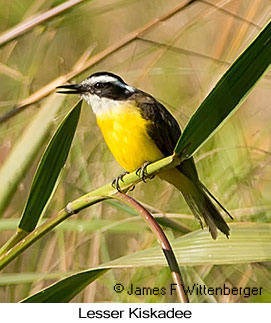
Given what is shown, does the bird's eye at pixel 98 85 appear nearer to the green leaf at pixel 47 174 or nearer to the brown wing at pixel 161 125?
the brown wing at pixel 161 125

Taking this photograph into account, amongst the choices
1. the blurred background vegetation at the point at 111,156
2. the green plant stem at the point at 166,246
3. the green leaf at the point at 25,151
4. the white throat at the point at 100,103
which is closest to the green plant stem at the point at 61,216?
the green plant stem at the point at 166,246

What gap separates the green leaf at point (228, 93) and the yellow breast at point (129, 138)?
608 mm

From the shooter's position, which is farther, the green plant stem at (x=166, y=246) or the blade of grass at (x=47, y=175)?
the blade of grass at (x=47, y=175)

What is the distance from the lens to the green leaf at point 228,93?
0.54 m

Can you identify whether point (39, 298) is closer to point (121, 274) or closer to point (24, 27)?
point (24, 27)

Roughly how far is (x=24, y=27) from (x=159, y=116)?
0.37m

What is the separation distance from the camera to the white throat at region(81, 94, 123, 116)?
126 cm

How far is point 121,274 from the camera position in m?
1.28

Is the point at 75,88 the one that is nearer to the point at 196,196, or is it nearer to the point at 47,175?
the point at 196,196

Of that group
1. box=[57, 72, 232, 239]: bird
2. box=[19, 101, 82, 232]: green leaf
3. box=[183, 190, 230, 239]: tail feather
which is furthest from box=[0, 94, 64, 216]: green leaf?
box=[183, 190, 230, 239]: tail feather

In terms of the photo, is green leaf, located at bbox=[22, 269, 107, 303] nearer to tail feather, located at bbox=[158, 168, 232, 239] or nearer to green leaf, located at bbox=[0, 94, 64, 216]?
green leaf, located at bbox=[0, 94, 64, 216]

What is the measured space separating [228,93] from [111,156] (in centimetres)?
79

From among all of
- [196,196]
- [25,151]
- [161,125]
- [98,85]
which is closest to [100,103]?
[98,85]
